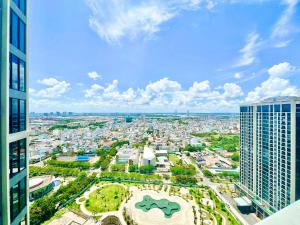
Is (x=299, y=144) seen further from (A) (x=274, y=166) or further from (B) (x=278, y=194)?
(B) (x=278, y=194)

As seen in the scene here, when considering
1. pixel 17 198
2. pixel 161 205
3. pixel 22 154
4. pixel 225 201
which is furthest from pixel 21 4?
pixel 225 201

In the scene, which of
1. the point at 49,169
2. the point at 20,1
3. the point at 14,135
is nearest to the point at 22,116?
the point at 14,135

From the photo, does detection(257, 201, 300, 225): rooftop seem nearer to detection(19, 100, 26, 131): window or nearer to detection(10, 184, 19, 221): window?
detection(10, 184, 19, 221): window

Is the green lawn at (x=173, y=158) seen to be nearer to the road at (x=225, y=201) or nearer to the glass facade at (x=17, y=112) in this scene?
the road at (x=225, y=201)

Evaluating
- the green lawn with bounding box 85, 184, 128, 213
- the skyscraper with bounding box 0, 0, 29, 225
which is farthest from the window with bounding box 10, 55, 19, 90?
the green lawn with bounding box 85, 184, 128, 213

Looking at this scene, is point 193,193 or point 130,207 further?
point 193,193

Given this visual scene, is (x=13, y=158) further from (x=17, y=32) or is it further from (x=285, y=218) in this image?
(x=285, y=218)

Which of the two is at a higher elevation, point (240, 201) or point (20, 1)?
point (20, 1)

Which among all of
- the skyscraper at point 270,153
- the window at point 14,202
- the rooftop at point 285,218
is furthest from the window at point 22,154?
the skyscraper at point 270,153
